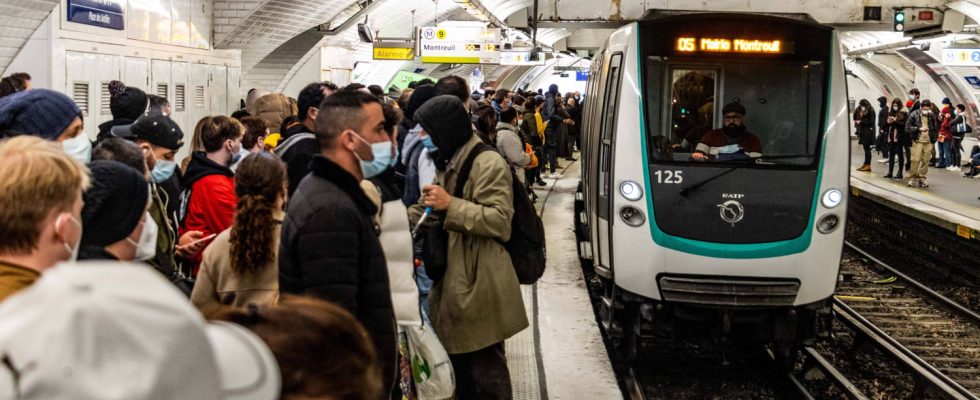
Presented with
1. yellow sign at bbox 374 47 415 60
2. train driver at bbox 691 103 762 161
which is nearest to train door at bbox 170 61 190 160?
train driver at bbox 691 103 762 161

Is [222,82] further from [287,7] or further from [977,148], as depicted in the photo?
[977,148]

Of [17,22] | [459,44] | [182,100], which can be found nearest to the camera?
[17,22]

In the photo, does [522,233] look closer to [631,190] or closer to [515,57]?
[631,190]

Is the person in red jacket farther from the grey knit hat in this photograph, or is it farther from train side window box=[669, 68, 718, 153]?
train side window box=[669, 68, 718, 153]

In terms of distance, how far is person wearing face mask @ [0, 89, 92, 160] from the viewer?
175 inches

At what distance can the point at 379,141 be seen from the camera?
3.53 metres

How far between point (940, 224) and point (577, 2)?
5.71m

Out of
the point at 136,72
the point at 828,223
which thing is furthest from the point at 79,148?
the point at 136,72

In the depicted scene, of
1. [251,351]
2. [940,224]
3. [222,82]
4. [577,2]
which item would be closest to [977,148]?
[940,224]

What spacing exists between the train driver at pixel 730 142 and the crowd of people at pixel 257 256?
65.4 inches

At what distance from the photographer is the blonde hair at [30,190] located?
2059mm

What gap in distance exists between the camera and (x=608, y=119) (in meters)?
7.91

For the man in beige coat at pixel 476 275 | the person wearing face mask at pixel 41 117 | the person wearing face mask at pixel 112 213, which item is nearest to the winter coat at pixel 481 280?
the man in beige coat at pixel 476 275

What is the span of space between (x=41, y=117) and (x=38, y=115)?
18 millimetres
